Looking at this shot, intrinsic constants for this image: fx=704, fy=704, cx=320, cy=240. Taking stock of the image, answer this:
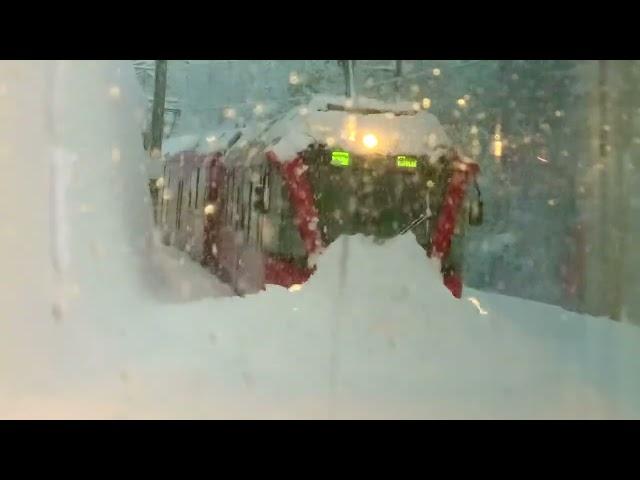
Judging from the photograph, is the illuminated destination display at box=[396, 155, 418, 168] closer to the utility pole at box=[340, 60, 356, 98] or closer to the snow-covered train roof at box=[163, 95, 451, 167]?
the snow-covered train roof at box=[163, 95, 451, 167]

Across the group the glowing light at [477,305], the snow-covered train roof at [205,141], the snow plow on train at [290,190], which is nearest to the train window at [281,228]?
the snow plow on train at [290,190]

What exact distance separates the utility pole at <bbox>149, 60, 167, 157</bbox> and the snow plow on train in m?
0.03

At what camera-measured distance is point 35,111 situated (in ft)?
3.59

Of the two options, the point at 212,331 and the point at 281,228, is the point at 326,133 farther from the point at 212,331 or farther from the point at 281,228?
the point at 212,331

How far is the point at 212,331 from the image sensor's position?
1.15 m

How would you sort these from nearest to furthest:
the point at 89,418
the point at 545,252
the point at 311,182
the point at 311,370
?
the point at 89,418
the point at 311,370
the point at 311,182
the point at 545,252

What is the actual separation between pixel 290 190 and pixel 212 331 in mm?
280

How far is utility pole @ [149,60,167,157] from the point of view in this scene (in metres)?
1.21

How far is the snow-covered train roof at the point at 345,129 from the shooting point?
4.06 ft

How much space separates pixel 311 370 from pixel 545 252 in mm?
533

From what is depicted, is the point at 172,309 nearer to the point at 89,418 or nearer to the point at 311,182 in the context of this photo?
the point at 89,418

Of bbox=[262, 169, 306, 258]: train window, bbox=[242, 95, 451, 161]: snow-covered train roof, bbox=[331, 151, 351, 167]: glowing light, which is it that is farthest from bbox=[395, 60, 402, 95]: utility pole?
bbox=[262, 169, 306, 258]: train window

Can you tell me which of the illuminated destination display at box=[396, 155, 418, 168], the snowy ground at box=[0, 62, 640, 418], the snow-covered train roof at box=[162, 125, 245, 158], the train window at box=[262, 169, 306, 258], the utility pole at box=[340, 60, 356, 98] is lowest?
the snowy ground at box=[0, 62, 640, 418]
